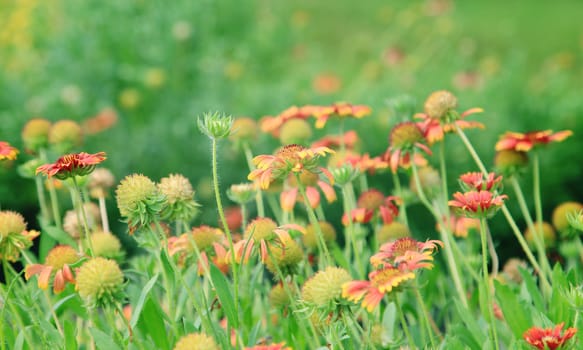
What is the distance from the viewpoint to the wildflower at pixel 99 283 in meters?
1.25

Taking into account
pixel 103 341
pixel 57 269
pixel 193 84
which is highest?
pixel 193 84

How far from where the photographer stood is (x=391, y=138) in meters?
1.75

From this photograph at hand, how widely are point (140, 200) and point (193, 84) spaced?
3.56 metres

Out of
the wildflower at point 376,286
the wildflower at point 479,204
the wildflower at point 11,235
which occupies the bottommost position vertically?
the wildflower at point 376,286

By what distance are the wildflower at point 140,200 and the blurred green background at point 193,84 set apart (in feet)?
8.40

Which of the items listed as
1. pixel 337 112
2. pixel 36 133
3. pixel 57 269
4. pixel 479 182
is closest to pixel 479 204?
pixel 479 182

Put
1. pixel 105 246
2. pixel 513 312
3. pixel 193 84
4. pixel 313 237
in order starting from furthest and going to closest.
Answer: pixel 193 84, pixel 313 237, pixel 105 246, pixel 513 312

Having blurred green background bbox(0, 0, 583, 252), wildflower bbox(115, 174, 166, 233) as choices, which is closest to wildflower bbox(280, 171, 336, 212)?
wildflower bbox(115, 174, 166, 233)

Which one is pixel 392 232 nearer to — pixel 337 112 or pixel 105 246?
pixel 337 112

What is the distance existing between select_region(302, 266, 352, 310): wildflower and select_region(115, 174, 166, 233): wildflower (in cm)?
29

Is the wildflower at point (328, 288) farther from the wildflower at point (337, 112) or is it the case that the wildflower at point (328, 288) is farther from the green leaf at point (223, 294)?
the wildflower at point (337, 112)

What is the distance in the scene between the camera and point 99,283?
4.08ft

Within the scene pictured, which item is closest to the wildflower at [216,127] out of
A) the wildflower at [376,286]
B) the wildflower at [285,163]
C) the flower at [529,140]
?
the wildflower at [285,163]

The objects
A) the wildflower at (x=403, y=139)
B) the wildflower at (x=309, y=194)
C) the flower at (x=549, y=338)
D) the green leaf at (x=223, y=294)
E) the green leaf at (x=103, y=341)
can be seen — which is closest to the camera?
the flower at (x=549, y=338)
